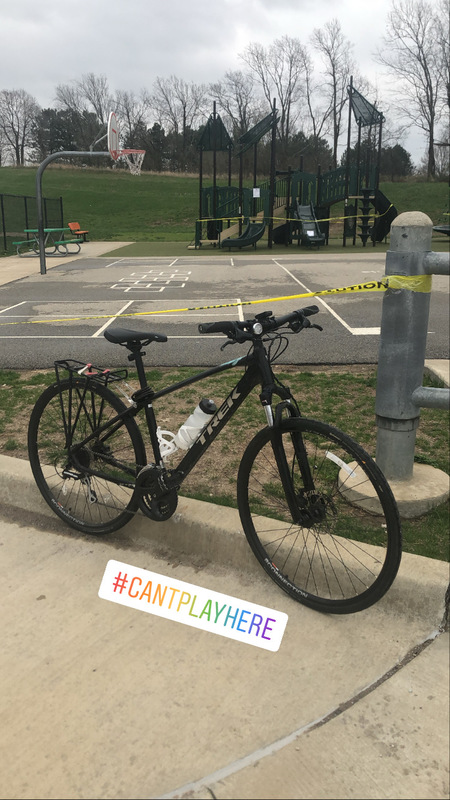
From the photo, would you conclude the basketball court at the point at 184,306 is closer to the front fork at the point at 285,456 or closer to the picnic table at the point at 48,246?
the front fork at the point at 285,456

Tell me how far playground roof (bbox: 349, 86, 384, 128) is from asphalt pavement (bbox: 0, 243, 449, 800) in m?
22.2

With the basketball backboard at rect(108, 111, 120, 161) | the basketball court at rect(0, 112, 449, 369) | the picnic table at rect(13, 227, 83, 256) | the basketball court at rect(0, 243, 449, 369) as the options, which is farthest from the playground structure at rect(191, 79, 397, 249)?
the picnic table at rect(13, 227, 83, 256)

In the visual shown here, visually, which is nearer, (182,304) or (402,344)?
(402,344)

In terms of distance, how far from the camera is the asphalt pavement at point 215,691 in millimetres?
1663

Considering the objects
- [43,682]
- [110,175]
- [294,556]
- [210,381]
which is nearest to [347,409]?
[210,381]

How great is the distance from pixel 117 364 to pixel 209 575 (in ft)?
A: 13.2

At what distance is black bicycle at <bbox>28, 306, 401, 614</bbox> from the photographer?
2.34 metres

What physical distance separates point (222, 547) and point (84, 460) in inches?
32.6

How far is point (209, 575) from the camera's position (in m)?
2.62

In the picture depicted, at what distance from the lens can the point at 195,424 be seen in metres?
2.63

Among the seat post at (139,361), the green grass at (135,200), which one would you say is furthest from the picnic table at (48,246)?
the seat post at (139,361)

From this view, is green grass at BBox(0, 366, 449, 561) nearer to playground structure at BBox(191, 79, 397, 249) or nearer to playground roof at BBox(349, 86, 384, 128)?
playground structure at BBox(191, 79, 397, 249)

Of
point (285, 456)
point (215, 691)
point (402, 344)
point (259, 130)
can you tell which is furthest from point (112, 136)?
point (215, 691)

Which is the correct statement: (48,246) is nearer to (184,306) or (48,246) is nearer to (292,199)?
(292,199)
